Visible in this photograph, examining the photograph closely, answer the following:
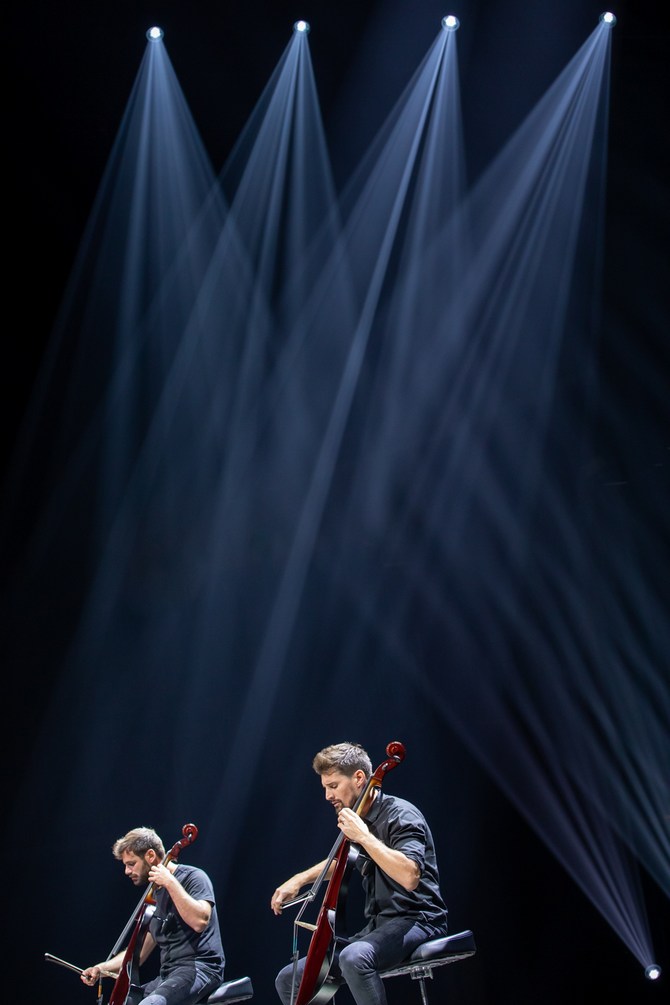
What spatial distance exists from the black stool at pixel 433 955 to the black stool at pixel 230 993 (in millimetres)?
993

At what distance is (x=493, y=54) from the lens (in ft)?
19.7

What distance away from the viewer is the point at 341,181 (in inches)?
258

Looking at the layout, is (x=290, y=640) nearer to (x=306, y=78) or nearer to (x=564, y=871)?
(x=564, y=871)

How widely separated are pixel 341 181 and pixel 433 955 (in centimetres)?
499

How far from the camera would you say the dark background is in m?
5.42

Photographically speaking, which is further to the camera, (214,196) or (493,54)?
(214,196)

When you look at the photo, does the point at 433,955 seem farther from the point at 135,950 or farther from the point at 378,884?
the point at 135,950

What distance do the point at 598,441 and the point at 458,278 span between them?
1.43 meters

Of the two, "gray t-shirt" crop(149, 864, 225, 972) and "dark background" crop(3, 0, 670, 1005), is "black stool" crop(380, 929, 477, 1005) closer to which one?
"gray t-shirt" crop(149, 864, 225, 972)

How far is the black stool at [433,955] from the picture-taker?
10.3ft

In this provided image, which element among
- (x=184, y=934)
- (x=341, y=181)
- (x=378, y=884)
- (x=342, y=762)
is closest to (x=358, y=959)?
(x=378, y=884)

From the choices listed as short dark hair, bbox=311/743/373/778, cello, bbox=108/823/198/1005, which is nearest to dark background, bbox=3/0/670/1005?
cello, bbox=108/823/198/1005

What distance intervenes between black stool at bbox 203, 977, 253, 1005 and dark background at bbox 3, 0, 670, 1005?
1.69 m

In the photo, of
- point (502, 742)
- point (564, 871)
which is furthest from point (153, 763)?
point (564, 871)
